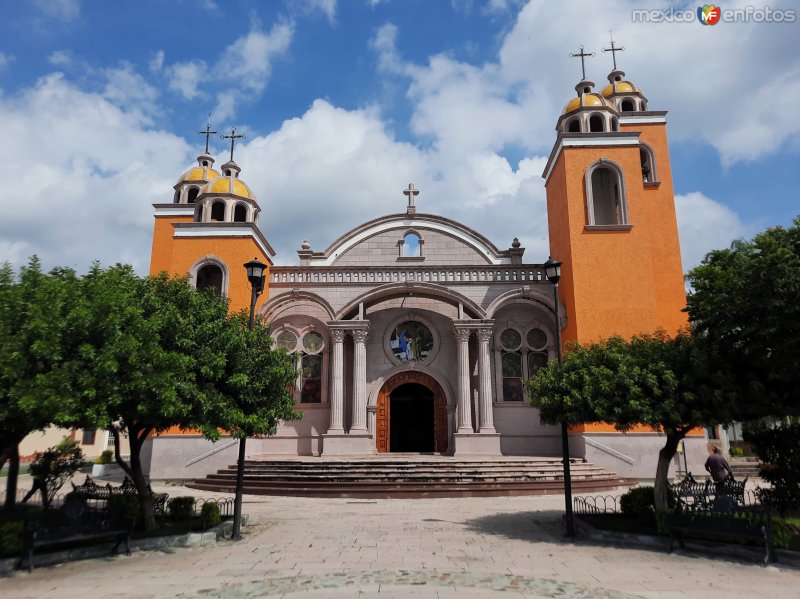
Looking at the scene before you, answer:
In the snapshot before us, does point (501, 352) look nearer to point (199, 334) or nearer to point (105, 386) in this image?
point (199, 334)

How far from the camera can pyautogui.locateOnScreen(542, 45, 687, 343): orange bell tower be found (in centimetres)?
2033

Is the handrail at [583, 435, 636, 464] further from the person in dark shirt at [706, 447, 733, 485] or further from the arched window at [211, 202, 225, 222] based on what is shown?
the arched window at [211, 202, 225, 222]

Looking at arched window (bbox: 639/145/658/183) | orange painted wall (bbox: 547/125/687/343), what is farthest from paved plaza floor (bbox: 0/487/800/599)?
arched window (bbox: 639/145/658/183)

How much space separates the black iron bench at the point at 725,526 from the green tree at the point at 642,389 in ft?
3.17

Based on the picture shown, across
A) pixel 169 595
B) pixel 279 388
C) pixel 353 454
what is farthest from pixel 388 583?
pixel 353 454

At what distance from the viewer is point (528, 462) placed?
18.4 meters

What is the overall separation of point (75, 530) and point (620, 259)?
18870 millimetres

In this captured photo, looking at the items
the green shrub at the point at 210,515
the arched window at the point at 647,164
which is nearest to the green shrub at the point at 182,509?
the green shrub at the point at 210,515

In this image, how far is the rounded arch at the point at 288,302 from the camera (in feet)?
72.3

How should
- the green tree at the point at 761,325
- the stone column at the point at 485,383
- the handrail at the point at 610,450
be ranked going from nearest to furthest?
the green tree at the point at 761,325, the handrail at the point at 610,450, the stone column at the point at 485,383

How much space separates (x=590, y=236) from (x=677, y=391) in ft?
39.6

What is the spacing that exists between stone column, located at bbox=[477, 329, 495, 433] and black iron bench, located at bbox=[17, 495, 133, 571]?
13.6 meters

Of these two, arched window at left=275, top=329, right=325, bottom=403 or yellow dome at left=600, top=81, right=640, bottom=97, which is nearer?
arched window at left=275, top=329, right=325, bottom=403

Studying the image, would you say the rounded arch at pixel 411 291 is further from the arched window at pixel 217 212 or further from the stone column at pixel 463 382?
the arched window at pixel 217 212
